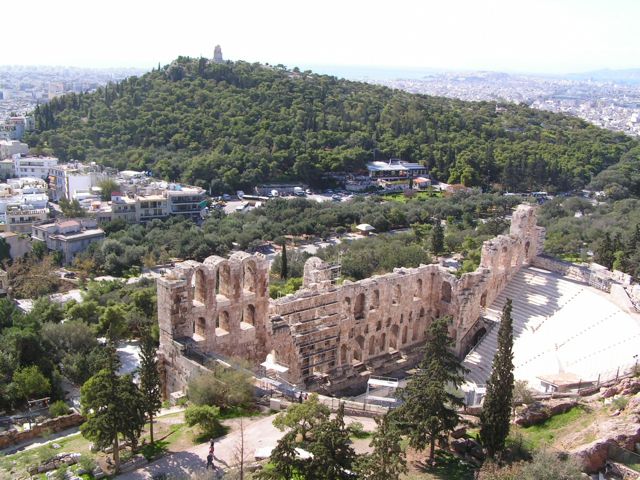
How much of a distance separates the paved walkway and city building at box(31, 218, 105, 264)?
49446 millimetres

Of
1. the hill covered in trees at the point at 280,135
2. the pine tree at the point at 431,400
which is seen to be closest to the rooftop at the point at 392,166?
the hill covered in trees at the point at 280,135

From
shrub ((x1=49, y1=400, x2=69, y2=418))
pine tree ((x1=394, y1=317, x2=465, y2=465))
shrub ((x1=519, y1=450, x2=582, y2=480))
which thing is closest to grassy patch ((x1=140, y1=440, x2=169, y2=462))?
shrub ((x1=49, y1=400, x2=69, y2=418))

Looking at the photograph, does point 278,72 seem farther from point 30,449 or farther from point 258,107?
point 30,449

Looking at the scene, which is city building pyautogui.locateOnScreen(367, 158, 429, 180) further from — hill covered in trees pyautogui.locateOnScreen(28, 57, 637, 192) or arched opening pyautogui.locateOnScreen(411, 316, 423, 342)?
arched opening pyautogui.locateOnScreen(411, 316, 423, 342)

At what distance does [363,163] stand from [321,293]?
Answer: 7434 cm

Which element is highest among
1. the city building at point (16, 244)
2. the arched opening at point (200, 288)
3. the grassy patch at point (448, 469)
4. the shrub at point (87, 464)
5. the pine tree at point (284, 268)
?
the arched opening at point (200, 288)

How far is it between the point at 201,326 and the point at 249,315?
2414 millimetres

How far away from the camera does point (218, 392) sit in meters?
22.5

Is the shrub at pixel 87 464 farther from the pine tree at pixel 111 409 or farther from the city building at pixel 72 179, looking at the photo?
the city building at pixel 72 179

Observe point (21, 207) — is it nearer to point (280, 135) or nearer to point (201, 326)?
point (280, 135)

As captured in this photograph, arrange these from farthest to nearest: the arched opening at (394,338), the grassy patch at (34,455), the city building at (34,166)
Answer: the city building at (34,166), the arched opening at (394,338), the grassy patch at (34,455)

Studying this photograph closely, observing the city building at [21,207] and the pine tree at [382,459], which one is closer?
the pine tree at [382,459]

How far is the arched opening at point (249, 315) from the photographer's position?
27.9 m

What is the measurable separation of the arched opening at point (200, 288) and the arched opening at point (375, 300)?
9431 mm
